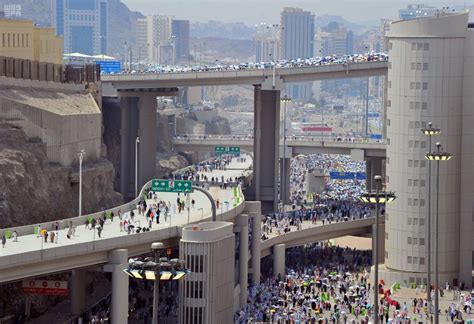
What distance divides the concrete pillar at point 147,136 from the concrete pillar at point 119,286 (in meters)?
60.1

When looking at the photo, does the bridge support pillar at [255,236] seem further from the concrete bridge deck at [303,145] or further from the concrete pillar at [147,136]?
the concrete bridge deck at [303,145]

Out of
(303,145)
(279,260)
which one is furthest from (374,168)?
(279,260)

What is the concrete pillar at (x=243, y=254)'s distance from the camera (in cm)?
8650

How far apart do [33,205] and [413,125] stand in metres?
26.1

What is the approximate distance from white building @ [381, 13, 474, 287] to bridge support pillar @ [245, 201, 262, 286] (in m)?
9.94

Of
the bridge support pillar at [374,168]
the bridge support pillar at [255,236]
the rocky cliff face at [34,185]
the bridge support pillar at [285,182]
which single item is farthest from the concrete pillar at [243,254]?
the bridge support pillar at [285,182]

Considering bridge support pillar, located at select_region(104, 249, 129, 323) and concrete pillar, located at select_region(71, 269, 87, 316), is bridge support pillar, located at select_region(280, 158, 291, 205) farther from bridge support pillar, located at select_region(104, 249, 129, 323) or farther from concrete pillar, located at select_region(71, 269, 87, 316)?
bridge support pillar, located at select_region(104, 249, 129, 323)

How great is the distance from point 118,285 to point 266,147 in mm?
55036

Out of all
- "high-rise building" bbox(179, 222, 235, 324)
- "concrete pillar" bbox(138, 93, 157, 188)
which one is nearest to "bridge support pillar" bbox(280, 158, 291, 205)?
"concrete pillar" bbox(138, 93, 157, 188)

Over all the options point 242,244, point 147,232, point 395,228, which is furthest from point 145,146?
point 147,232

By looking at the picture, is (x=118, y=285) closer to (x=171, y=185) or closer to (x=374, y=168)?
(x=171, y=185)

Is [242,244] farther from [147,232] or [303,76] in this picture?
[303,76]

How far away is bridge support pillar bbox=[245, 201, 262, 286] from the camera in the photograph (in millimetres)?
92625

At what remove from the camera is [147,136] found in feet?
439
